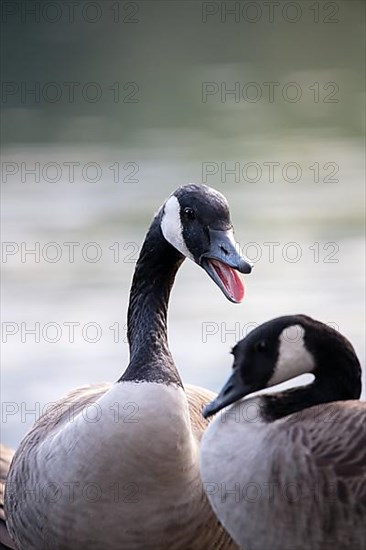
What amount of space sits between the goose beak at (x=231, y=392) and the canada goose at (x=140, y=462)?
0.21m

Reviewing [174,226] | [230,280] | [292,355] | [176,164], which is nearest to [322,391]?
[292,355]

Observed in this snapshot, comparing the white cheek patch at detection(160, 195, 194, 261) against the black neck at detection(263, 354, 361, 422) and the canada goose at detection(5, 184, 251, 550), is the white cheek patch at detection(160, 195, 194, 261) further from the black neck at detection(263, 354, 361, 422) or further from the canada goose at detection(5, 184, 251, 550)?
the black neck at detection(263, 354, 361, 422)

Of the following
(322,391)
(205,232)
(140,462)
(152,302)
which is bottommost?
(140,462)

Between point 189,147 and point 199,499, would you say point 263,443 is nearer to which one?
point 199,499

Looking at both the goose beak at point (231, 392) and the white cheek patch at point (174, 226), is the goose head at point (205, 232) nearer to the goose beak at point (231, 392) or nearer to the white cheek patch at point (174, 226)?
the white cheek patch at point (174, 226)

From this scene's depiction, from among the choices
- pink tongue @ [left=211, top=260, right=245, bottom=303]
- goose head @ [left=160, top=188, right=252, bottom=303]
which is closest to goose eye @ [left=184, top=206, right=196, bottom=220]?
goose head @ [left=160, top=188, right=252, bottom=303]

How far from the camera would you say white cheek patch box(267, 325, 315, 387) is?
229cm

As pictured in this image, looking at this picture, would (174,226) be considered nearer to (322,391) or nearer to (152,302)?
(152,302)

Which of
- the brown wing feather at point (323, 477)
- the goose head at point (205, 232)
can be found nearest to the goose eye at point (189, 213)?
the goose head at point (205, 232)

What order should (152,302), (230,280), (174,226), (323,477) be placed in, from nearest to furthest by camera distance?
(323,477) < (230,280) < (174,226) < (152,302)

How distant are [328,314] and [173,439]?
335 centimetres

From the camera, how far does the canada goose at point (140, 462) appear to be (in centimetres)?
255

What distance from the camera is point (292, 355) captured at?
229 centimetres

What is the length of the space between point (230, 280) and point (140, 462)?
401mm
